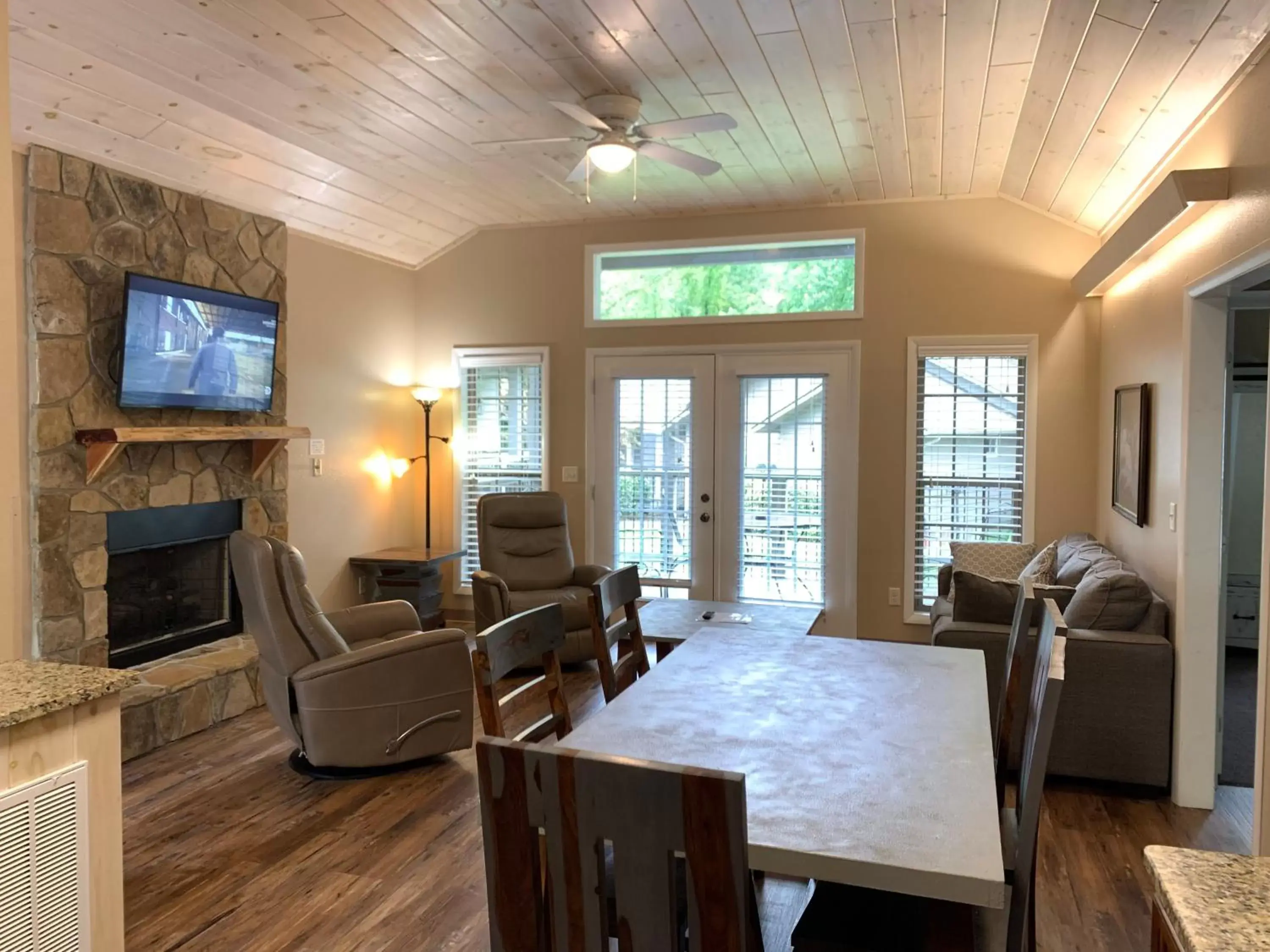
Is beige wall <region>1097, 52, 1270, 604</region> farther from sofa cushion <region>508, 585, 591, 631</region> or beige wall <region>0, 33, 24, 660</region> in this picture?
beige wall <region>0, 33, 24, 660</region>

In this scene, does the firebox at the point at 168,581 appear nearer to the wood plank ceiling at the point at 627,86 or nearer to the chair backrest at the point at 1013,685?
the wood plank ceiling at the point at 627,86

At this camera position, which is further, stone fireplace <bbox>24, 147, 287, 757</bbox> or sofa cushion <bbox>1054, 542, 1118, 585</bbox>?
sofa cushion <bbox>1054, 542, 1118, 585</bbox>

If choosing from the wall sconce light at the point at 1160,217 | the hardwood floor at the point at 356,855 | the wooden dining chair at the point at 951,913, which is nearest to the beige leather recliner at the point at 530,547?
the hardwood floor at the point at 356,855

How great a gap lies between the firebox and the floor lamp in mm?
1639

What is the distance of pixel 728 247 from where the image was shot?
6152mm

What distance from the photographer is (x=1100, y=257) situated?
4457mm

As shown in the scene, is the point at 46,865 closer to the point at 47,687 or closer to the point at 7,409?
the point at 47,687

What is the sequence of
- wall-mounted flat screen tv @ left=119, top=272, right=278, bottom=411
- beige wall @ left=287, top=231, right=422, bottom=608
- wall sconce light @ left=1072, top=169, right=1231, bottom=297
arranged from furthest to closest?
beige wall @ left=287, top=231, right=422, bottom=608, wall-mounted flat screen tv @ left=119, top=272, right=278, bottom=411, wall sconce light @ left=1072, top=169, right=1231, bottom=297

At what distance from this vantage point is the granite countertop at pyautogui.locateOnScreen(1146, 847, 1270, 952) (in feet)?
3.12

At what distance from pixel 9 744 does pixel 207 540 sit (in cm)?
340

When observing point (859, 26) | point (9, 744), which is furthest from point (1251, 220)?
point (9, 744)

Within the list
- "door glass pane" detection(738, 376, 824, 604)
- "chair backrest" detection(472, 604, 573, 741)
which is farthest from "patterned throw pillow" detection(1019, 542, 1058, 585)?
"chair backrest" detection(472, 604, 573, 741)

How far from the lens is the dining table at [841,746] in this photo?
4.56ft

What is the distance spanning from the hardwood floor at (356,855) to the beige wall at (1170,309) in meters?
0.97
